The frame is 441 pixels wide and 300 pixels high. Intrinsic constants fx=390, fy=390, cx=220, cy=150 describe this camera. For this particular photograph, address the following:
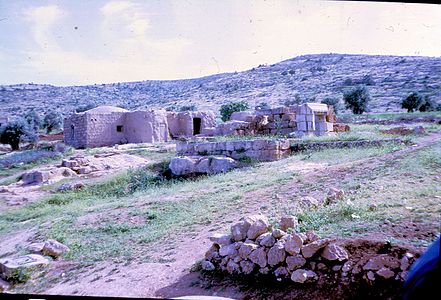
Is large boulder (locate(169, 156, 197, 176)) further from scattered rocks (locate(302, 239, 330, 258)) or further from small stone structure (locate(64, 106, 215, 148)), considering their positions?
small stone structure (locate(64, 106, 215, 148))

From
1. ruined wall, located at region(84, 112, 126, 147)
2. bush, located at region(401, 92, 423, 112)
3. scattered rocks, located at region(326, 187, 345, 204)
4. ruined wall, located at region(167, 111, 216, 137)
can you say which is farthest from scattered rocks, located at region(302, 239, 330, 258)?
bush, located at region(401, 92, 423, 112)

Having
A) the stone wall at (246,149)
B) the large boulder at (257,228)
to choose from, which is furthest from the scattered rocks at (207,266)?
the stone wall at (246,149)

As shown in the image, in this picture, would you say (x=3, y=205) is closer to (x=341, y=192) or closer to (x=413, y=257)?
(x=341, y=192)

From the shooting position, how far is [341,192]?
6.08 m

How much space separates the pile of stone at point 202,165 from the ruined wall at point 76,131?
34.1 ft

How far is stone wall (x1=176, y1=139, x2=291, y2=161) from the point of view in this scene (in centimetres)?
1208

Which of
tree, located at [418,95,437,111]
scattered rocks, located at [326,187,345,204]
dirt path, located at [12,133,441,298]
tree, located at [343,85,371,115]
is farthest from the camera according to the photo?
tree, located at [343,85,371,115]

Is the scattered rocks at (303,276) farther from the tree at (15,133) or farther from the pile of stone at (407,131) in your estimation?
the tree at (15,133)

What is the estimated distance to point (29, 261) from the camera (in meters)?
5.59

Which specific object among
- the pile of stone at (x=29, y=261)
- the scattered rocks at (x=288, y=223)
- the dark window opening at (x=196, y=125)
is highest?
the dark window opening at (x=196, y=125)

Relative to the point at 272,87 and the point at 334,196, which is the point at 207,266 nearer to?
the point at 334,196

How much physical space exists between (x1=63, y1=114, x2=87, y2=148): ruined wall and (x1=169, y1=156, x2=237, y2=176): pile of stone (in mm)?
10385

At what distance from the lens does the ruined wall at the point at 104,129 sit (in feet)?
67.6

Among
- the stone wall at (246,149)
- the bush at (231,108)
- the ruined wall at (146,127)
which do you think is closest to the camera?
the stone wall at (246,149)
